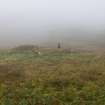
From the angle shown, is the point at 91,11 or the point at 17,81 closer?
the point at 17,81

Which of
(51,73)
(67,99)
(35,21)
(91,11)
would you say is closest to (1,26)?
(35,21)

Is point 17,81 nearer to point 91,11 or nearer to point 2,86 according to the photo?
point 2,86

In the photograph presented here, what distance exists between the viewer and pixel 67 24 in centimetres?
10562

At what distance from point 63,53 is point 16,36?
141ft

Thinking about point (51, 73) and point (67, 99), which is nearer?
point (67, 99)

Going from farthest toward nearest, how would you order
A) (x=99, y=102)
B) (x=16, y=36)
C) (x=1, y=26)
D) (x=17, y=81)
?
(x=1, y=26) → (x=16, y=36) → (x=17, y=81) → (x=99, y=102)

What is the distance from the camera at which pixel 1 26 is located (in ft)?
327

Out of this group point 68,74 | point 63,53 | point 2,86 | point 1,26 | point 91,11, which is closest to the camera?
point 2,86

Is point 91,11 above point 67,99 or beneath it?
above

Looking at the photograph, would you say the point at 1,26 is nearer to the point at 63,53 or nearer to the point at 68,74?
the point at 63,53

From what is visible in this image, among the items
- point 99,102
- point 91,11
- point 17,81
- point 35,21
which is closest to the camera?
point 99,102

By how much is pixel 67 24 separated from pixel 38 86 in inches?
3347

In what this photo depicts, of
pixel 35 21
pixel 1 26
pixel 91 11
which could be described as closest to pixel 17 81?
pixel 1 26

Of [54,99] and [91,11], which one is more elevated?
[91,11]
